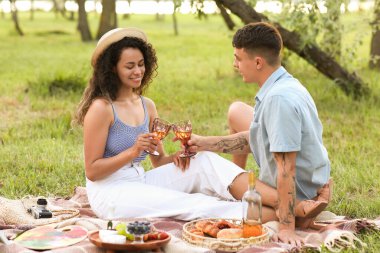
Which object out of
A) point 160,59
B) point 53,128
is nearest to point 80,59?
point 160,59

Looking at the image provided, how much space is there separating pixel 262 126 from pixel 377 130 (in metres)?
4.27

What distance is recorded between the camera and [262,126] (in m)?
4.98

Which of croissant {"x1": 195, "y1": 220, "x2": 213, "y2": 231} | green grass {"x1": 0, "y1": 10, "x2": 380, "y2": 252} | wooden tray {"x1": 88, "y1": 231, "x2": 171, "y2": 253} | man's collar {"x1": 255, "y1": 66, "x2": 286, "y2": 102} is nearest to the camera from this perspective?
wooden tray {"x1": 88, "y1": 231, "x2": 171, "y2": 253}

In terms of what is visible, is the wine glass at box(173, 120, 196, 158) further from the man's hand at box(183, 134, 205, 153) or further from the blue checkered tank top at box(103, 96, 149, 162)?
the blue checkered tank top at box(103, 96, 149, 162)

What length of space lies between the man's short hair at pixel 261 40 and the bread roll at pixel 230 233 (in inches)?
41.8

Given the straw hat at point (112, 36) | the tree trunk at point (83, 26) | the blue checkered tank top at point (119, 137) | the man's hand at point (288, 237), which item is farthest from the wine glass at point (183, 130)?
the tree trunk at point (83, 26)

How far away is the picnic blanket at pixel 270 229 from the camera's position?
4617 mm

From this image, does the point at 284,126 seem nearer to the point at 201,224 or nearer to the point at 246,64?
the point at 246,64

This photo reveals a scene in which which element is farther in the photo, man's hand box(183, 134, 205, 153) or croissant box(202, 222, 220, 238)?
man's hand box(183, 134, 205, 153)

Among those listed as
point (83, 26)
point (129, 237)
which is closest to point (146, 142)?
point (129, 237)

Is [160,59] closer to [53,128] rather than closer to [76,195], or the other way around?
[53,128]

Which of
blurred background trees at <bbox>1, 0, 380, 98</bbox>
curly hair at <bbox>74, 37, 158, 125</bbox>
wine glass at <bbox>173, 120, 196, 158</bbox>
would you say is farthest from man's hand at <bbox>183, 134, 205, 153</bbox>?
blurred background trees at <bbox>1, 0, 380, 98</bbox>

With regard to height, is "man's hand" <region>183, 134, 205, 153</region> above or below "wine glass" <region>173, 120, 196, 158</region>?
below

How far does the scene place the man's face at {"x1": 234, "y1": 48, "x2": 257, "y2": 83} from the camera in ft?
16.5
